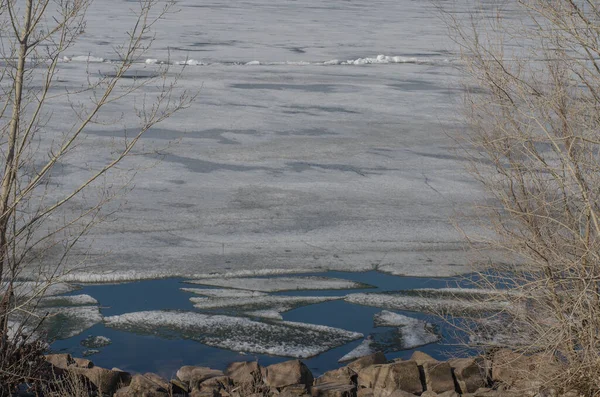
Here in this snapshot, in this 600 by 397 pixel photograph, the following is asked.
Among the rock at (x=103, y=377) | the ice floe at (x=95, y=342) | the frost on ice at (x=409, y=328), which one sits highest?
the rock at (x=103, y=377)

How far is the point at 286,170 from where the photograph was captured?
10625 mm

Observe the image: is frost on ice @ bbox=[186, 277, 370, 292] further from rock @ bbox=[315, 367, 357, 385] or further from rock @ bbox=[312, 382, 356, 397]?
rock @ bbox=[312, 382, 356, 397]

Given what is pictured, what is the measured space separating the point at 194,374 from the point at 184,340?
71 centimetres

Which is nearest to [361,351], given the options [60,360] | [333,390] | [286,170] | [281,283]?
[333,390]

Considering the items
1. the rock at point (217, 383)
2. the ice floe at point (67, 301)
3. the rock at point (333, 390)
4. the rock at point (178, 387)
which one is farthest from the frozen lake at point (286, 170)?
the rock at point (333, 390)

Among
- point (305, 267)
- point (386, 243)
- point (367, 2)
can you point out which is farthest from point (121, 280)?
point (367, 2)

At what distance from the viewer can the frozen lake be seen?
7.77m

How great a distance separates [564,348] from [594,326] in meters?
0.23

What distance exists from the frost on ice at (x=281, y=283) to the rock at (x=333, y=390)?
171 cm

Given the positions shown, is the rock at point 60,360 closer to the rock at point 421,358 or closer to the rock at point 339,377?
the rock at point 339,377

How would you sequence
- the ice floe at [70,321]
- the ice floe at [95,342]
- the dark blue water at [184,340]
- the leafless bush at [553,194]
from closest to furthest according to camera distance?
1. the leafless bush at [553,194]
2. the dark blue water at [184,340]
3. the ice floe at [95,342]
4. the ice floe at [70,321]

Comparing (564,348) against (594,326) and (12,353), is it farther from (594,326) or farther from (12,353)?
(12,353)

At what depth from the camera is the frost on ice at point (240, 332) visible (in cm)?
613

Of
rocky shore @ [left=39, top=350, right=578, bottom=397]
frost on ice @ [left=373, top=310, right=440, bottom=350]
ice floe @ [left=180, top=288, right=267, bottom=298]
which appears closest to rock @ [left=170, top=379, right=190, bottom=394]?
rocky shore @ [left=39, top=350, right=578, bottom=397]
